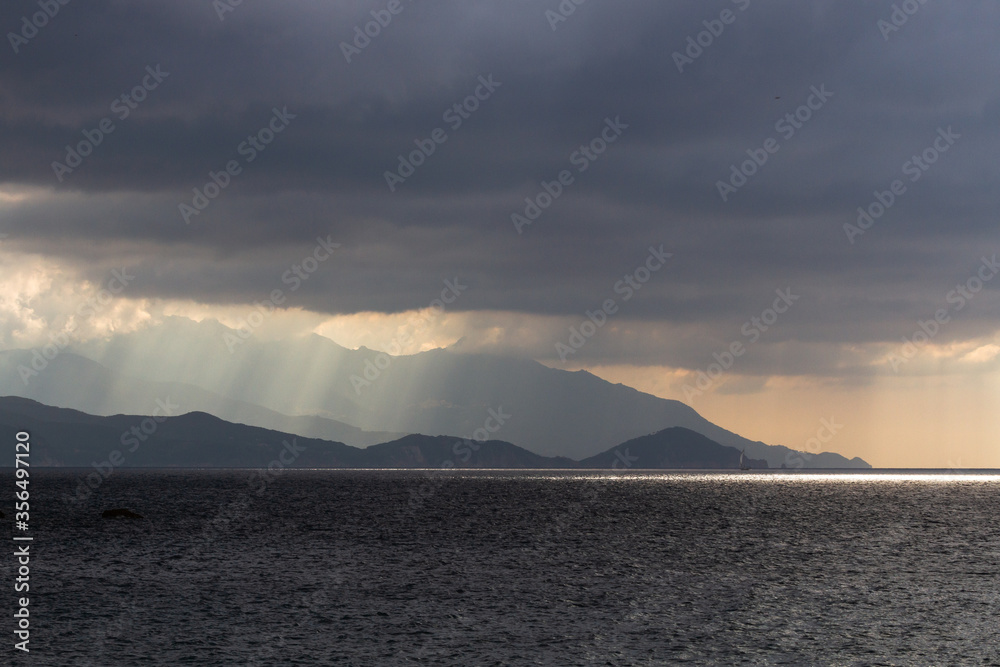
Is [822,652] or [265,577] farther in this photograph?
[265,577]

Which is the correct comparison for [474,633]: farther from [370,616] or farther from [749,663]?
[749,663]

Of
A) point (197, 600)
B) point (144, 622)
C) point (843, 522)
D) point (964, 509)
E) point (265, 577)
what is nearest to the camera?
point (144, 622)

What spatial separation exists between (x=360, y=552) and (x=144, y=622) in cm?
4009

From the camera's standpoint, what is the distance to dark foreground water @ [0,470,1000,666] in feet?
158

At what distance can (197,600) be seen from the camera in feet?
207

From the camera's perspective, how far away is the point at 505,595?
66.4 m

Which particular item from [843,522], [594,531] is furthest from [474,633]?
[843,522]

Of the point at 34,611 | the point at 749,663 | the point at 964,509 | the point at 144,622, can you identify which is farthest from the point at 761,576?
the point at 964,509

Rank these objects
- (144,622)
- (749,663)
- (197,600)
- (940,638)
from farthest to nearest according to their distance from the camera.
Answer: (197,600) < (144,622) < (940,638) < (749,663)

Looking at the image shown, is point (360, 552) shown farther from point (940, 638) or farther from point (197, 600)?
point (940, 638)

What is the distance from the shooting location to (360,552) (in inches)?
3711

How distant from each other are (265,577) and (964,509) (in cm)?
16810

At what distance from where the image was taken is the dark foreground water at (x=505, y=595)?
4819 cm

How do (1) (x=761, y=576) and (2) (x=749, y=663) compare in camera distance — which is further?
(1) (x=761, y=576)
